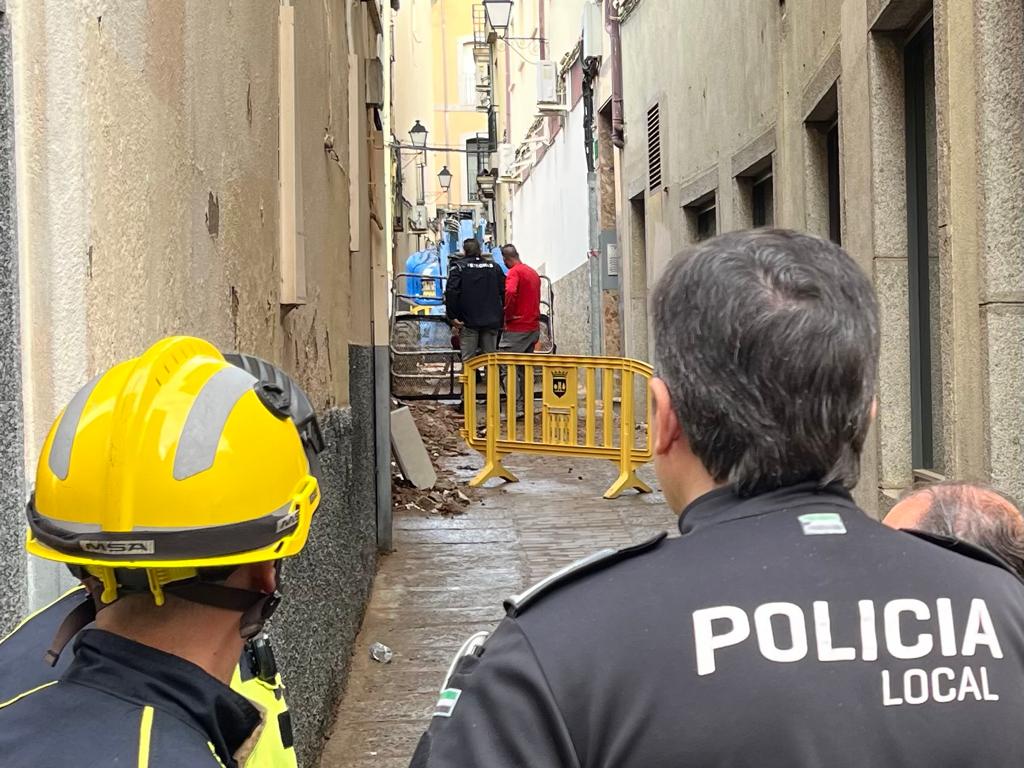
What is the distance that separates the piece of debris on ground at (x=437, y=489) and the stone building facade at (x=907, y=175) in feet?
10.8

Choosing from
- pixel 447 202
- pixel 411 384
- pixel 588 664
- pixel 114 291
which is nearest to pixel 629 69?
pixel 411 384

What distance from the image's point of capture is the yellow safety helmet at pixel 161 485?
1305mm

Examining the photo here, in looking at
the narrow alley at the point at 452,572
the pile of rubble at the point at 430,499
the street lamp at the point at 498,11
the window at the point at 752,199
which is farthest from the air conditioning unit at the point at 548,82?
the pile of rubble at the point at 430,499

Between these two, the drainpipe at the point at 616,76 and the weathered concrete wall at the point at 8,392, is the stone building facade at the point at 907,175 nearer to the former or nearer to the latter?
the weathered concrete wall at the point at 8,392

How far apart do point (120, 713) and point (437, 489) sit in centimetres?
869

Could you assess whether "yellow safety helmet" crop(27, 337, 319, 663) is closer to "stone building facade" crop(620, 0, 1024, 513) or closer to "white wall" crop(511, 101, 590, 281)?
"stone building facade" crop(620, 0, 1024, 513)

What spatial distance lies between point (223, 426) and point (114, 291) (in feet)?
3.25

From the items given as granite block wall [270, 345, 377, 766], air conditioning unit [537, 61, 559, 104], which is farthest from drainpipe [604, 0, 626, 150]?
granite block wall [270, 345, 377, 766]

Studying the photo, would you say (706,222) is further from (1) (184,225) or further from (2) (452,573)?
(1) (184,225)

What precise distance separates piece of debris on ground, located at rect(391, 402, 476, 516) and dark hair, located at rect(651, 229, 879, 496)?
25.8ft

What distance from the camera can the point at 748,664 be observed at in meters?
1.26

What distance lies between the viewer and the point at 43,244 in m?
2.00

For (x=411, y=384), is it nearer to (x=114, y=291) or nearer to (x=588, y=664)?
(x=114, y=291)

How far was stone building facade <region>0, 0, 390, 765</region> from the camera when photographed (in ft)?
6.52
